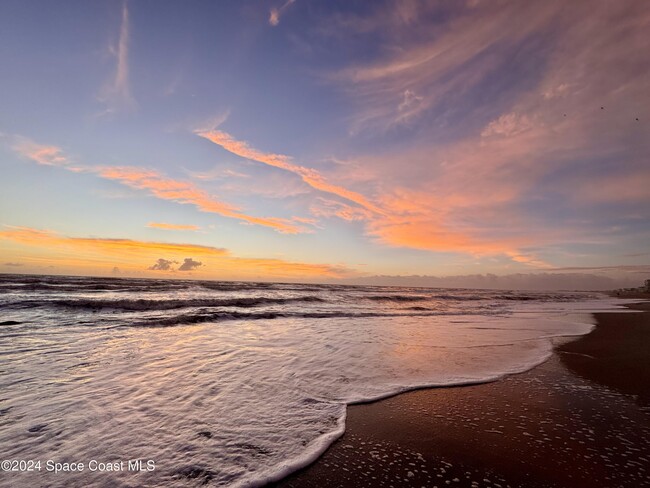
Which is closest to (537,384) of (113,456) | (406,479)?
(406,479)

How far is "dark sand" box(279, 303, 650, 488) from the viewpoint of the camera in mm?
2969

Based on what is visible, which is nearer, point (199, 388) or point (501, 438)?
point (501, 438)

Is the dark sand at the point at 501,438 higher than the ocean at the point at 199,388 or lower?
higher

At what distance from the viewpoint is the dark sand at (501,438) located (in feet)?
9.74

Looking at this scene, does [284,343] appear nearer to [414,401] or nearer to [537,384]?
[414,401]

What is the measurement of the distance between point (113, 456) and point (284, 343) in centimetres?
638

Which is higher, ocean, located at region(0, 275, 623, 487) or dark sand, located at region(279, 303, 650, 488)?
dark sand, located at region(279, 303, 650, 488)

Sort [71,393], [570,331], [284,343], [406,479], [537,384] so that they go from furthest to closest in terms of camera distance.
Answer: [570,331], [284,343], [537,384], [71,393], [406,479]

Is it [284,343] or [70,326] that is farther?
[70,326]

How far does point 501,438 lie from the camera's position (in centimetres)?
375

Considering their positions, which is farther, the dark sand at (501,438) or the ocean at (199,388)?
the ocean at (199,388)

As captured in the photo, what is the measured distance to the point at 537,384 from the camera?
588cm

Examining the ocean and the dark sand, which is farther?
the ocean

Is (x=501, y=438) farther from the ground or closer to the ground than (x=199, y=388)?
farther from the ground
